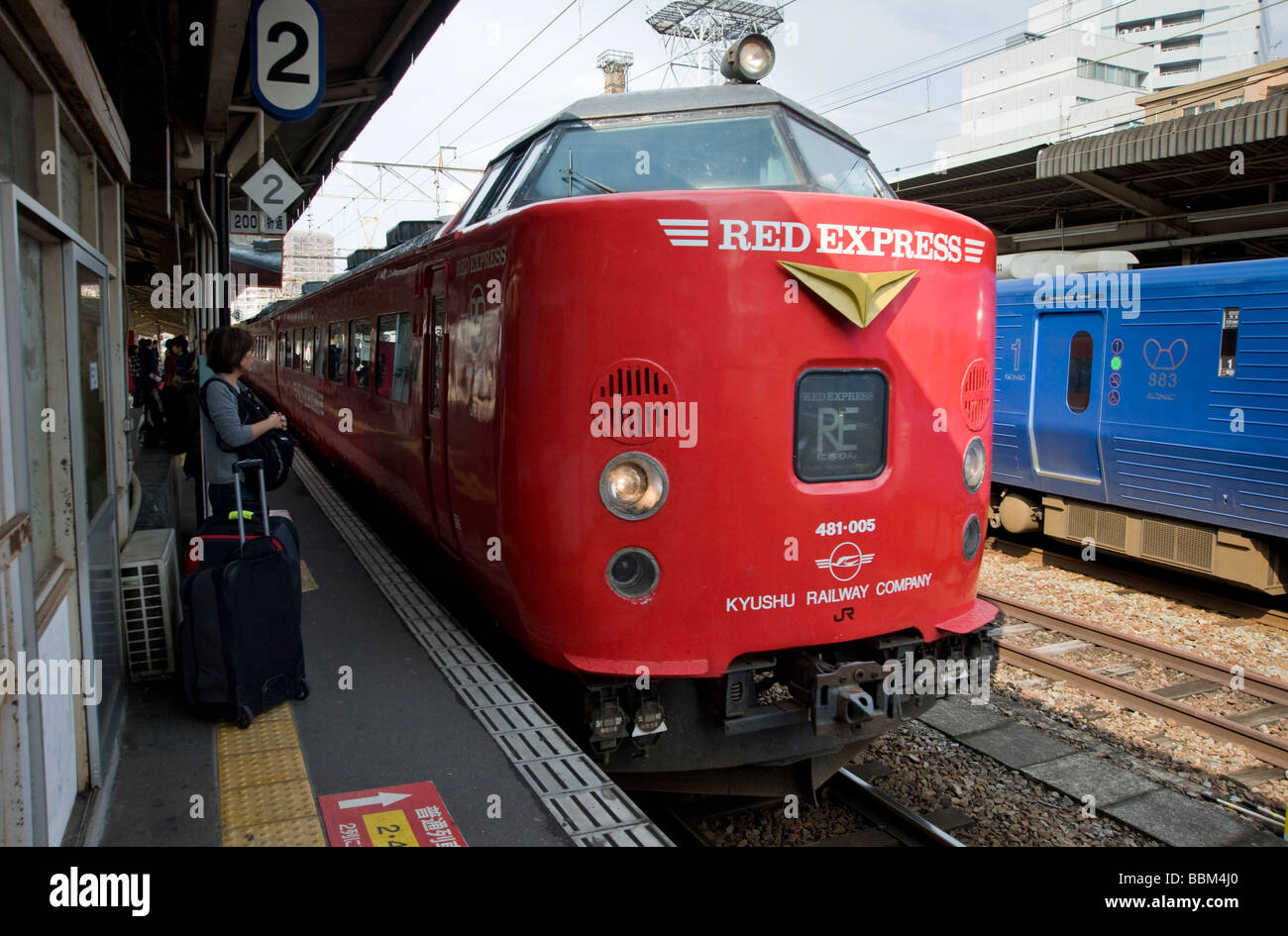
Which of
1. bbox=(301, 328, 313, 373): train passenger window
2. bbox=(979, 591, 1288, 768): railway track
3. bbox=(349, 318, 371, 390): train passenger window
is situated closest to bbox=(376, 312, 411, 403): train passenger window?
bbox=(349, 318, 371, 390): train passenger window

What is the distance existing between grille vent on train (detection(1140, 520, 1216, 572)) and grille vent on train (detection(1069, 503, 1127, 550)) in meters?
0.24

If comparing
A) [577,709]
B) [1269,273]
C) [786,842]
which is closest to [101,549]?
[577,709]

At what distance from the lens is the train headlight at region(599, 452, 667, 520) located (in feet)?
12.1

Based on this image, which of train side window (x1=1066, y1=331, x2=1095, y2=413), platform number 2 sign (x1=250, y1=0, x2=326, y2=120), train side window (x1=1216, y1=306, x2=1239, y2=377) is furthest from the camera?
train side window (x1=1066, y1=331, x2=1095, y2=413)

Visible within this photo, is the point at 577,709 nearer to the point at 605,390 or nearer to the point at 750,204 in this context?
the point at 605,390

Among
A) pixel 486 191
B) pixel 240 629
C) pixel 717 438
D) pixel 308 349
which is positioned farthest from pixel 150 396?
pixel 717 438

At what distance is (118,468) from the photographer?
5160mm

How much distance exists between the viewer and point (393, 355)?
637cm

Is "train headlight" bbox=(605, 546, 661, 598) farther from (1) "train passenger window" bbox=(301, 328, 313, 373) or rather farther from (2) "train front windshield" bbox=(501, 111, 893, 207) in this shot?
(1) "train passenger window" bbox=(301, 328, 313, 373)

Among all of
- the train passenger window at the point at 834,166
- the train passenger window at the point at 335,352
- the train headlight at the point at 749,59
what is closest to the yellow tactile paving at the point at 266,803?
the train passenger window at the point at 834,166

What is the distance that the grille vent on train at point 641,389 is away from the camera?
12.0ft

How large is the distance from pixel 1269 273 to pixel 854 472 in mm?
5644

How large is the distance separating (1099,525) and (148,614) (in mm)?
8388

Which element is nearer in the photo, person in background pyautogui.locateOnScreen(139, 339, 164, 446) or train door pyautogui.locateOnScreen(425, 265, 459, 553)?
train door pyautogui.locateOnScreen(425, 265, 459, 553)
